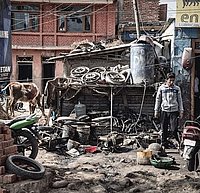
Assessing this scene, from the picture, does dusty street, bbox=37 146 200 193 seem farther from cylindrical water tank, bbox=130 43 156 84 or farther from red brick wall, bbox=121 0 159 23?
red brick wall, bbox=121 0 159 23

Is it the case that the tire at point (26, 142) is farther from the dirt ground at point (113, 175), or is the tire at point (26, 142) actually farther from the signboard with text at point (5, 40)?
the signboard with text at point (5, 40)

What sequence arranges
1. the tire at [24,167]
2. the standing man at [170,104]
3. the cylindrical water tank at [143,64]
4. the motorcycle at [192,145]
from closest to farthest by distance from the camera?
1. the tire at [24,167]
2. the motorcycle at [192,145]
3. the standing man at [170,104]
4. the cylindrical water tank at [143,64]

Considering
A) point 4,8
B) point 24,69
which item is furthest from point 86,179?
point 24,69

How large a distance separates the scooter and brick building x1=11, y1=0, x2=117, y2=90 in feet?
69.7

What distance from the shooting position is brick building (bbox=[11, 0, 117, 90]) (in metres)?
31.3

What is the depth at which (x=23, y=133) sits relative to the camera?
987cm

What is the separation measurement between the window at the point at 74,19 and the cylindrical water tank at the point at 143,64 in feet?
57.3

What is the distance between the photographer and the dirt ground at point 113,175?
319 inches

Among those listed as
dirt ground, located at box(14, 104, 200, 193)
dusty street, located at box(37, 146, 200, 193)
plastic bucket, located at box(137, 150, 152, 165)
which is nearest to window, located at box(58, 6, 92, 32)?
dirt ground, located at box(14, 104, 200, 193)

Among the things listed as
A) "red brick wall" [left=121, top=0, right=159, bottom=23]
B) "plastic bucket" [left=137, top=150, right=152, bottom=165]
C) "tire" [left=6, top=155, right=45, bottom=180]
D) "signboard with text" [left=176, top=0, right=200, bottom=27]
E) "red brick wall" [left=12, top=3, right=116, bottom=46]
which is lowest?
"plastic bucket" [left=137, top=150, right=152, bottom=165]

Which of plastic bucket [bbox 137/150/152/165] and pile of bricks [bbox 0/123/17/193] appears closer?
pile of bricks [bbox 0/123/17/193]

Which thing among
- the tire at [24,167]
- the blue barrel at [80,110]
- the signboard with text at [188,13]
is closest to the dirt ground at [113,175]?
the tire at [24,167]

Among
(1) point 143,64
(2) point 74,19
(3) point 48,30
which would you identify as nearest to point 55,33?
(3) point 48,30

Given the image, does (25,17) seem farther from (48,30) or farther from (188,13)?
(188,13)
